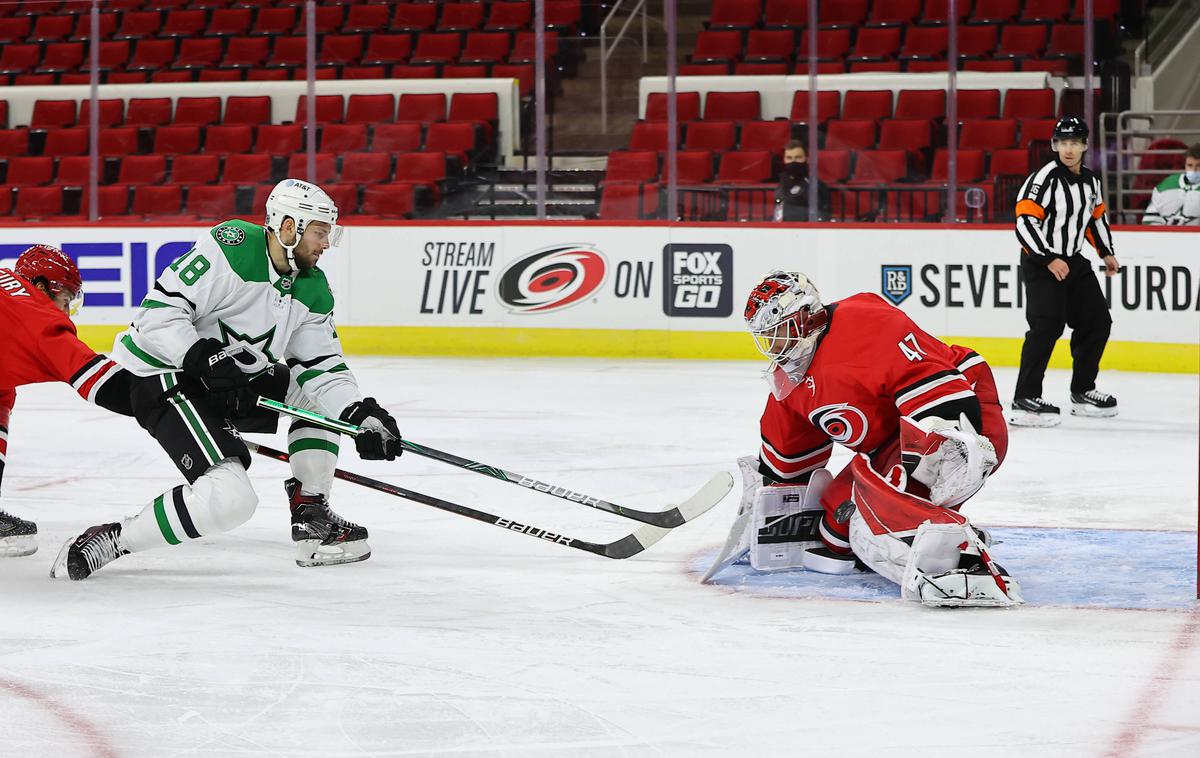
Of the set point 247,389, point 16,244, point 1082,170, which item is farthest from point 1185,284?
point 16,244

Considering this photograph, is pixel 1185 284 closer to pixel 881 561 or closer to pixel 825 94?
pixel 825 94

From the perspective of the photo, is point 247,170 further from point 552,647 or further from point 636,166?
point 552,647

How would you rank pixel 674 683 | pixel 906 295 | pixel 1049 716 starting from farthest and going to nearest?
pixel 906 295, pixel 674 683, pixel 1049 716

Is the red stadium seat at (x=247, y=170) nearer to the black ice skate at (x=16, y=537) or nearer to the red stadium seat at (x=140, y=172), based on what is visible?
the red stadium seat at (x=140, y=172)

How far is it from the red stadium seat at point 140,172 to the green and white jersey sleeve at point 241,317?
6232 mm

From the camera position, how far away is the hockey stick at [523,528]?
3891 millimetres

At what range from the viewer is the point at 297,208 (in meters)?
3.81

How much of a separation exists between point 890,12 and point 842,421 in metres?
6.01

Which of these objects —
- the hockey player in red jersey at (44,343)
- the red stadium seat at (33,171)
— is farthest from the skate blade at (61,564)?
the red stadium seat at (33,171)

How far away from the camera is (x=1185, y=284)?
8312 millimetres

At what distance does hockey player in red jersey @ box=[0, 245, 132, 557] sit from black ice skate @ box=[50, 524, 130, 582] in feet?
0.93

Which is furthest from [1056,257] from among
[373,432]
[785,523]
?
[373,432]

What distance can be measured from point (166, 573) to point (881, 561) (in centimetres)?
169

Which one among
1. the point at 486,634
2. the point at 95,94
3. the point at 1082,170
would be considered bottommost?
the point at 486,634
